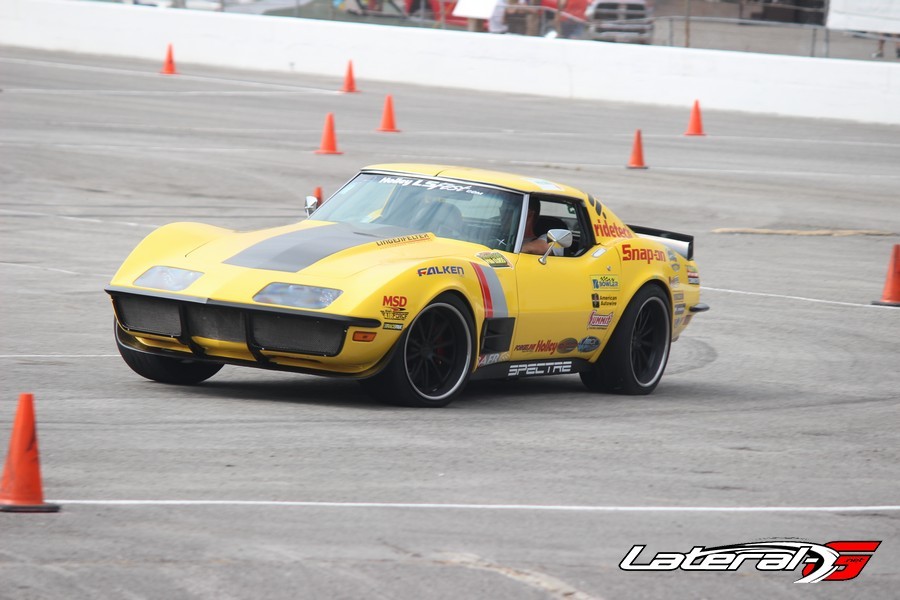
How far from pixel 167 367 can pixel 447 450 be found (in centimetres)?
224

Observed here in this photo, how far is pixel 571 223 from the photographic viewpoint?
1007cm

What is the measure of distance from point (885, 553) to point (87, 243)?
10.8 meters

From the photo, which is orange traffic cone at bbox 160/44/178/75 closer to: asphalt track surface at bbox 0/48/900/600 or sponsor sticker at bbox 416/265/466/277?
asphalt track surface at bbox 0/48/900/600

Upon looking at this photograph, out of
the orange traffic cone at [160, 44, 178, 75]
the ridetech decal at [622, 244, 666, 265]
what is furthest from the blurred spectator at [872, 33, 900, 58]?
the ridetech decal at [622, 244, 666, 265]

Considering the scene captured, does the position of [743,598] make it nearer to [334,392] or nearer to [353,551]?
[353,551]

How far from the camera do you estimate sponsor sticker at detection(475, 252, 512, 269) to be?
9.03m

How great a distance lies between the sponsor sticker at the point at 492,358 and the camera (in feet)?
29.6

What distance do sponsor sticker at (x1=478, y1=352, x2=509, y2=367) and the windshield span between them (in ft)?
2.19

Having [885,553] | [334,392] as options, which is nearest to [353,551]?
[885,553]

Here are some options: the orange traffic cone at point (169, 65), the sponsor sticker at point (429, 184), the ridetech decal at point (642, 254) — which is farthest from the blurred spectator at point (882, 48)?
the sponsor sticker at point (429, 184)

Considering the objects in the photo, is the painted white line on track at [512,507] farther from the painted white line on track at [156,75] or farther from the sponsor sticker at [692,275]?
the painted white line on track at [156,75]

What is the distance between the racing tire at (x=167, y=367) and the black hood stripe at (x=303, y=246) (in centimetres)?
74

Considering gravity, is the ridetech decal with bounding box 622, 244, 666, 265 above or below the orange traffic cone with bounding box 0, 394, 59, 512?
above

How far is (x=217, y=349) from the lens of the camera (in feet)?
27.6
